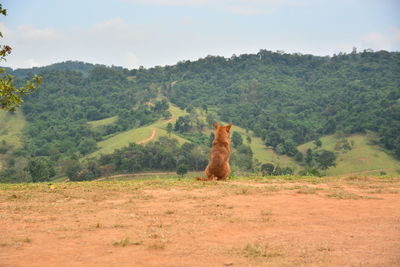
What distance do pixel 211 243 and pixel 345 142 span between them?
210 feet

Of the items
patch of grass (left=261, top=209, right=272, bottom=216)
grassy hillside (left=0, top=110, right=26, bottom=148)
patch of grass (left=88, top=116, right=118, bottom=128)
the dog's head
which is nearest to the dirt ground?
patch of grass (left=261, top=209, right=272, bottom=216)

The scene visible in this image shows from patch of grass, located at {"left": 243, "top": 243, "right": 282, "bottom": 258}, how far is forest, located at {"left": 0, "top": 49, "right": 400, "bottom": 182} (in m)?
35.5

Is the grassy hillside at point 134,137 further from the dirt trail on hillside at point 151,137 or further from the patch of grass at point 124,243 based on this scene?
the patch of grass at point 124,243

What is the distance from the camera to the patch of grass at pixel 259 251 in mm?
5676

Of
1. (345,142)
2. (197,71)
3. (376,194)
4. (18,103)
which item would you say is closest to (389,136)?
(345,142)

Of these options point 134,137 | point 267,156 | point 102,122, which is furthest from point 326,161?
point 102,122

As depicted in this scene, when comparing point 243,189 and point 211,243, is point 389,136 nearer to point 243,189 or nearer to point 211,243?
point 243,189

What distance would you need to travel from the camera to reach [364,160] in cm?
5975

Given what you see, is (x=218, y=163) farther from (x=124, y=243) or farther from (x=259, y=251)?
(x=259, y=251)

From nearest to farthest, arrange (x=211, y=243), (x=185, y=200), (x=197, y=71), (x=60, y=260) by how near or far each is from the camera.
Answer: (x=60, y=260), (x=211, y=243), (x=185, y=200), (x=197, y=71)

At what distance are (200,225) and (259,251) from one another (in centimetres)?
171

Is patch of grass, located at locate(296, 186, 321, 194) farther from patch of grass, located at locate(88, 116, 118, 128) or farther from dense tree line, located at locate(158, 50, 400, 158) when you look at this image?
patch of grass, located at locate(88, 116, 118, 128)

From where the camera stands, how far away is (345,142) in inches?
2594

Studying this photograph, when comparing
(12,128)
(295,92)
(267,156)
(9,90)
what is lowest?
(267,156)
